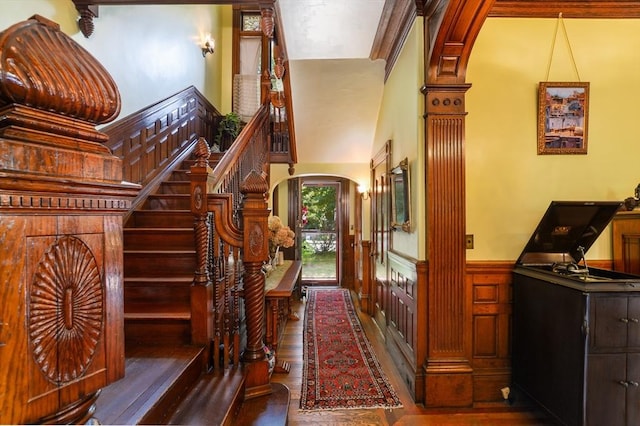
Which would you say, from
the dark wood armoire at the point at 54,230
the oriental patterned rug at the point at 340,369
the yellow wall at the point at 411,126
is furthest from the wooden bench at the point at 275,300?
the dark wood armoire at the point at 54,230

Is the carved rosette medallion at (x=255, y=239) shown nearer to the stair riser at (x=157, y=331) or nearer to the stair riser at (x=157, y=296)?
the stair riser at (x=157, y=331)

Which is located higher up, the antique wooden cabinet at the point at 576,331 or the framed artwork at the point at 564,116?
the framed artwork at the point at 564,116

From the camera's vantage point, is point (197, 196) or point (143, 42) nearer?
point (197, 196)

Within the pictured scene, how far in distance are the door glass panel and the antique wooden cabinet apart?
5.21 meters

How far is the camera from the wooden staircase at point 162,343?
1.32 meters

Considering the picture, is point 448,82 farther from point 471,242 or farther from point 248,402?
point 248,402

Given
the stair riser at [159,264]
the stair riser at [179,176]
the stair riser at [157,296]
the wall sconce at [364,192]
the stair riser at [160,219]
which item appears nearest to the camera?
the stair riser at [157,296]

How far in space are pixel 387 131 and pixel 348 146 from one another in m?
1.18

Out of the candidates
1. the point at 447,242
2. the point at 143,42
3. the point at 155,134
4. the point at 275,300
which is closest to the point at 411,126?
the point at 447,242

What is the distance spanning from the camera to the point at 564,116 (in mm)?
2539

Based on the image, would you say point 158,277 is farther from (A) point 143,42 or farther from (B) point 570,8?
(B) point 570,8

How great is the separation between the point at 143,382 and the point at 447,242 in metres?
2.06

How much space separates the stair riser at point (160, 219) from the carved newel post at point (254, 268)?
1.49 meters

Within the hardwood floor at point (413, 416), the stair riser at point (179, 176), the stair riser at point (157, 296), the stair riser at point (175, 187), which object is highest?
the stair riser at point (179, 176)
